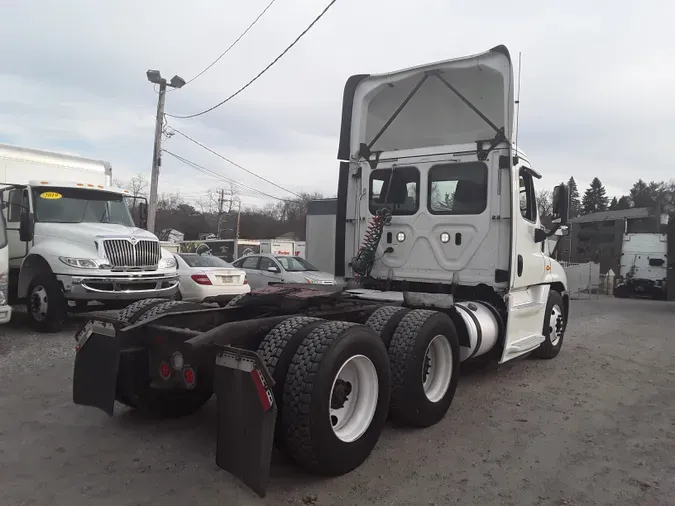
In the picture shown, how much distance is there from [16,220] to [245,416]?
325 inches

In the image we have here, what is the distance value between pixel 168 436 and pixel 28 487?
1.14 m

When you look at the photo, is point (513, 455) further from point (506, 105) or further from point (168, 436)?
point (506, 105)

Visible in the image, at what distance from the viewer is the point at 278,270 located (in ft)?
47.9

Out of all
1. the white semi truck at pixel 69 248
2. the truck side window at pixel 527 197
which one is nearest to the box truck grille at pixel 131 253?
the white semi truck at pixel 69 248

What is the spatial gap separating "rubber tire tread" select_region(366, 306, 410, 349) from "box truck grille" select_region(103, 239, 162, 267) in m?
5.77

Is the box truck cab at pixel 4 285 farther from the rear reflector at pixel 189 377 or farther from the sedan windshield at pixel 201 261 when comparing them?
the rear reflector at pixel 189 377

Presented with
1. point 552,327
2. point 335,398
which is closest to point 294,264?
point 552,327

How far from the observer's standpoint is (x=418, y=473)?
12.5 ft

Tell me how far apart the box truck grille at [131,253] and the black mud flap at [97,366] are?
4.97 meters

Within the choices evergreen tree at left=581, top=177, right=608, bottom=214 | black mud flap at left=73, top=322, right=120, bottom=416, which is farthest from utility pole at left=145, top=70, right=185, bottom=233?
evergreen tree at left=581, top=177, right=608, bottom=214

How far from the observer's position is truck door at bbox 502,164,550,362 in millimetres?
6125

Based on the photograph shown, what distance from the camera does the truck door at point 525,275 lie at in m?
6.12

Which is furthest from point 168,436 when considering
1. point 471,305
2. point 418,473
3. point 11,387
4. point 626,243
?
point 626,243

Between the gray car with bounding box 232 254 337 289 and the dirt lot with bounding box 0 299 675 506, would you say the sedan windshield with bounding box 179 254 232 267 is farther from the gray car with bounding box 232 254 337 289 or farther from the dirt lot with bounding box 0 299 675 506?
the dirt lot with bounding box 0 299 675 506
